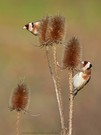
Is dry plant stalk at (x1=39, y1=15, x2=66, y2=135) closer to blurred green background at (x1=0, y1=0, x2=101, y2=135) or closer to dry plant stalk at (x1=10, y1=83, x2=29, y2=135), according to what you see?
dry plant stalk at (x1=10, y1=83, x2=29, y2=135)

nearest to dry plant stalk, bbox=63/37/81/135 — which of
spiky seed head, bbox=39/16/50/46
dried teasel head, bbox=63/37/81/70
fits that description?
dried teasel head, bbox=63/37/81/70

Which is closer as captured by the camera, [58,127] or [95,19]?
[58,127]

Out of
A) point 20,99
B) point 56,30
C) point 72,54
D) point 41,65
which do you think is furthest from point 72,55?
point 41,65

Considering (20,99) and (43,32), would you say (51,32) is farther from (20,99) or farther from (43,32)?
(20,99)

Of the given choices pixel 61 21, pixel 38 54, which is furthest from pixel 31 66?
pixel 61 21

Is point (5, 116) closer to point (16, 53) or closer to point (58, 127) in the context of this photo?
point (58, 127)
